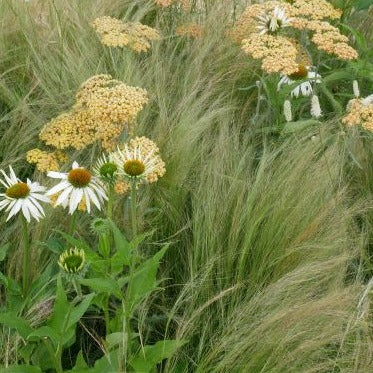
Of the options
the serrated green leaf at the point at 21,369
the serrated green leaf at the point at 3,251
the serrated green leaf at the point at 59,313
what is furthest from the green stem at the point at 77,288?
the serrated green leaf at the point at 3,251

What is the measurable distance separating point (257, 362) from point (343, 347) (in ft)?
0.65

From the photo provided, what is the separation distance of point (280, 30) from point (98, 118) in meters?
0.72

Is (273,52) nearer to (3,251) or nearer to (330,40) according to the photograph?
(330,40)

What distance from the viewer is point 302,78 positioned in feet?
6.50

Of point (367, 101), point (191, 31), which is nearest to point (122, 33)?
point (191, 31)

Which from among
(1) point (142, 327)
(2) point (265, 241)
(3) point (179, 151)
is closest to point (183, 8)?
(3) point (179, 151)

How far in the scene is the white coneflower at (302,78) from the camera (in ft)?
6.48

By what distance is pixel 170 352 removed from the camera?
1272 millimetres

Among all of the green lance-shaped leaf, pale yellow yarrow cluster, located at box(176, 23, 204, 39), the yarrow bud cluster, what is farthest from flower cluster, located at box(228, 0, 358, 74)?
the green lance-shaped leaf

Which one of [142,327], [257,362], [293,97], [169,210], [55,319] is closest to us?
[55,319]

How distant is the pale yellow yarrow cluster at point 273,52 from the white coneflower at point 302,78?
0.06 meters

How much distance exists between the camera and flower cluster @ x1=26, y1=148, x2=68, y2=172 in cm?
171

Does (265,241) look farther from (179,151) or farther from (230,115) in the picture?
(230,115)

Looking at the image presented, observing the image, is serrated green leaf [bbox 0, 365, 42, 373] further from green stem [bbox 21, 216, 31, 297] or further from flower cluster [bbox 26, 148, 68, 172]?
flower cluster [bbox 26, 148, 68, 172]
